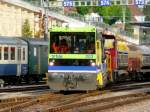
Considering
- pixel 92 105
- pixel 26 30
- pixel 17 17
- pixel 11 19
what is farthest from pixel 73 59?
pixel 17 17

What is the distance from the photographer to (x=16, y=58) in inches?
1373

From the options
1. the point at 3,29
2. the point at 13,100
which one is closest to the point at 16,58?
the point at 13,100

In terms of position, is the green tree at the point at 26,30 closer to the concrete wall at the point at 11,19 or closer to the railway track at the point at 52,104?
the concrete wall at the point at 11,19

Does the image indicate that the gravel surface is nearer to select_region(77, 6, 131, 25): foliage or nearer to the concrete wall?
the concrete wall

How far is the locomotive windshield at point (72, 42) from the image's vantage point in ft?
80.3

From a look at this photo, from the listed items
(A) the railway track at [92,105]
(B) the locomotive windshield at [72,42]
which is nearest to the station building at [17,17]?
(B) the locomotive windshield at [72,42]

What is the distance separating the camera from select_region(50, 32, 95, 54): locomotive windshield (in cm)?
2448

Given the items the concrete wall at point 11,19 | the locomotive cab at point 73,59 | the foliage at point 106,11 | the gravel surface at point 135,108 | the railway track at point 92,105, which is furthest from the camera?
the foliage at point 106,11

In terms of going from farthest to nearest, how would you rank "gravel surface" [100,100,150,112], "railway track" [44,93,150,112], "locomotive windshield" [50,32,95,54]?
"locomotive windshield" [50,32,95,54] < "gravel surface" [100,100,150,112] < "railway track" [44,93,150,112]

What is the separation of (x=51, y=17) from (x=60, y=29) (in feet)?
183

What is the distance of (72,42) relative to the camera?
24500mm

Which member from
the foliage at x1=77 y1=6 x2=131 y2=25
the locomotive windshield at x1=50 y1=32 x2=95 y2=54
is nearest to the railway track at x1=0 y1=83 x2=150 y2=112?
the locomotive windshield at x1=50 y1=32 x2=95 y2=54

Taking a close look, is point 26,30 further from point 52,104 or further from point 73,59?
point 52,104

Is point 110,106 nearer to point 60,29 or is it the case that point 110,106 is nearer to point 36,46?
point 60,29
